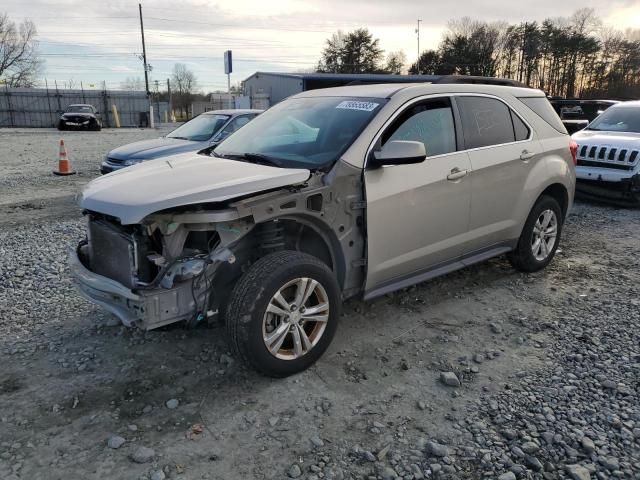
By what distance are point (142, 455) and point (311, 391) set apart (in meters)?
1.07

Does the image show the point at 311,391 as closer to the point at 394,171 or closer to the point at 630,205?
the point at 394,171

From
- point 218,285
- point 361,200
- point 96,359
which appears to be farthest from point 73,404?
point 361,200

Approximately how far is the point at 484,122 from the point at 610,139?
222 inches

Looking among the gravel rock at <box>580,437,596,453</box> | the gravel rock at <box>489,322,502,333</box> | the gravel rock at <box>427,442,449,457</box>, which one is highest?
the gravel rock at <box>489,322,502,333</box>

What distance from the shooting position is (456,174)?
4227mm

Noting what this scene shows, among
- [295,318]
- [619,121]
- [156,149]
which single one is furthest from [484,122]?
[619,121]

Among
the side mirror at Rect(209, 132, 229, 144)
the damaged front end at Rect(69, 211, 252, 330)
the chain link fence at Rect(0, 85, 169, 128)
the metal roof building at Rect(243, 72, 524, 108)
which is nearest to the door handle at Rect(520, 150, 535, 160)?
the damaged front end at Rect(69, 211, 252, 330)

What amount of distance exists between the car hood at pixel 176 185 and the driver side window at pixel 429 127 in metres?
0.98

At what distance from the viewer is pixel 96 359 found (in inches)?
144

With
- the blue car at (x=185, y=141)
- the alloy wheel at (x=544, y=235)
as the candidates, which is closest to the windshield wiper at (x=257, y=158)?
the alloy wheel at (x=544, y=235)

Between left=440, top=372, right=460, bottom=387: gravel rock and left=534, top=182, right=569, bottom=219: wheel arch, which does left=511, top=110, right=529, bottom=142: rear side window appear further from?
→ left=440, top=372, right=460, bottom=387: gravel rock

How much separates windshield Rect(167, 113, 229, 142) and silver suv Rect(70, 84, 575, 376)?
5301mm

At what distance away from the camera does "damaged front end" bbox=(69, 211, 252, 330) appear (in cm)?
308

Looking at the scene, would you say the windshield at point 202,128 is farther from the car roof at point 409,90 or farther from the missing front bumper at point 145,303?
the missing front bumper at point 145,303
